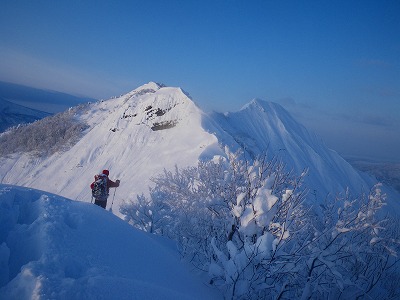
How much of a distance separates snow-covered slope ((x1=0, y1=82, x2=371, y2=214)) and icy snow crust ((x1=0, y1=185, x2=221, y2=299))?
1610 cm

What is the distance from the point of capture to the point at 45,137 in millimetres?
53250

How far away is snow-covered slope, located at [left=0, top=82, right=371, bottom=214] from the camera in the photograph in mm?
26905

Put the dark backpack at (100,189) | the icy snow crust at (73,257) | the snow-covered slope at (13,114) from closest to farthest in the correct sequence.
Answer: the icy snow crust at (73,257) < the dark backpack at (100,189) < the snow-covered slope at (13,114)

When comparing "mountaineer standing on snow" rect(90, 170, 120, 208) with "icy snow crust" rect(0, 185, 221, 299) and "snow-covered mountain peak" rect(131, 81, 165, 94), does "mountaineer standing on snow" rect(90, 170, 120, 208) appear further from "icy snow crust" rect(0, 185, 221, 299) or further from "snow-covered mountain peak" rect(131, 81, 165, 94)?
"snow-covered mountain peak" rect(131, 81, 165, 94)

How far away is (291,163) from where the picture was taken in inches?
1969

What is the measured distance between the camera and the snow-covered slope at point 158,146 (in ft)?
88.3

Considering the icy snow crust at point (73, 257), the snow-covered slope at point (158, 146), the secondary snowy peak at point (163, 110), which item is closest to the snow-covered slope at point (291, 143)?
the snow-covered slope at point (158, 146)

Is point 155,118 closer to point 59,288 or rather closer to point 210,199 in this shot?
point 210,199

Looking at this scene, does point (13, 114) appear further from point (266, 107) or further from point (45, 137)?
point (266, 107)

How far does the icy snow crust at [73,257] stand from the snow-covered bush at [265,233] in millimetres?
1188

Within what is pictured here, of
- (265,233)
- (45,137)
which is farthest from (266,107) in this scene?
(265,233)

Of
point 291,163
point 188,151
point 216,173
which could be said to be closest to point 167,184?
point 216,173

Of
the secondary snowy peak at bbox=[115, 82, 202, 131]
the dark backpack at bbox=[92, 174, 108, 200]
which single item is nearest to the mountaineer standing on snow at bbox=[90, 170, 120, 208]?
the dark backpack at bbox=[92, 174, 108, 200]

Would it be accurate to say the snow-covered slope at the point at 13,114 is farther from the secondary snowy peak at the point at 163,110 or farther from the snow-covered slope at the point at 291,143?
the snow-covered slope at the point at 291,143
